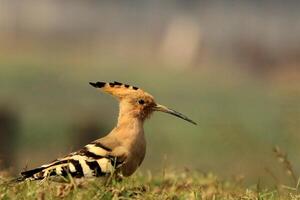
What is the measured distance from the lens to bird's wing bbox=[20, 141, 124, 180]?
5957 millimetres

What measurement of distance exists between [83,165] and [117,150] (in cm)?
24

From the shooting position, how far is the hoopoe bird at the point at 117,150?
5.99 m

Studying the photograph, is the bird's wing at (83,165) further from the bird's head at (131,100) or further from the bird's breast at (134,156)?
the bird's head at (131,100)

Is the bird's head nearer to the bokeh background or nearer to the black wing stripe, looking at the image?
the bokeh background

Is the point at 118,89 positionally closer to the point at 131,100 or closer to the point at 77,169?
the point at 131,100

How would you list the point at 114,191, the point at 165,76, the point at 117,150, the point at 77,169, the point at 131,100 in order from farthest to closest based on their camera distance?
the point at 165,76 → the point at 131,100 → the point at 117,150 → the point at 77,169 → the point at 114,191

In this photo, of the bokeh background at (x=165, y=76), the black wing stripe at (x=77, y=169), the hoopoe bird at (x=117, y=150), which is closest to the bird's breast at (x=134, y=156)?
the hoopoe bird at (x=117, y=150)

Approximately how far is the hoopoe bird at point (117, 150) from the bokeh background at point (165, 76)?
18 centimetres

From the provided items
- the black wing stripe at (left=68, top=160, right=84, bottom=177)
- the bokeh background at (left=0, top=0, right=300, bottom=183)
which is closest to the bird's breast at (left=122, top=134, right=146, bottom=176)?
the bokeh background at (left=0, top=0, right=300, bottom=183)

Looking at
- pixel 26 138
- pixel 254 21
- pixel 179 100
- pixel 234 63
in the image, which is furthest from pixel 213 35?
pixel 26 138

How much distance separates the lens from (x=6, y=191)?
5648 millimetres

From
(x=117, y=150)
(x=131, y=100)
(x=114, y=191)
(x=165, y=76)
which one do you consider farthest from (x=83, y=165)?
(x=165, y=76)

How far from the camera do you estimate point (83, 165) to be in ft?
19.8

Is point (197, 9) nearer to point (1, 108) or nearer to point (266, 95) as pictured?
point (266, 95)
